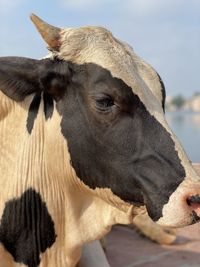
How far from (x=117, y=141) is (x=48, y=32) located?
22.2 inches

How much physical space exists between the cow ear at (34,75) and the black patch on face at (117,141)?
0.17ft

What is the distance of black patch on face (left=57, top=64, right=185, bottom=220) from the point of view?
82.8 inches

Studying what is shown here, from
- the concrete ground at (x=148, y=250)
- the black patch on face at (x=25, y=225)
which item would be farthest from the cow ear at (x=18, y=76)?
the concrete ground at (x=148, y=250)

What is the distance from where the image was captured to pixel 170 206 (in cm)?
205

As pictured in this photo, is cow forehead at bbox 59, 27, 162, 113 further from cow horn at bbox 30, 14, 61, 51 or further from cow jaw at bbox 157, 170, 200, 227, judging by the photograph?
cow jaw at bbox 157, 170, 200, 227

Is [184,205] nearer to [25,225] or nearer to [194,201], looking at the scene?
[194,201]

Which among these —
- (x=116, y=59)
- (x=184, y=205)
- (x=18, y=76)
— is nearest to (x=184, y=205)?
(x=184, y=205)

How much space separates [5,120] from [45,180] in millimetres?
361

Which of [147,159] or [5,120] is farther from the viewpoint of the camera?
[5,120]

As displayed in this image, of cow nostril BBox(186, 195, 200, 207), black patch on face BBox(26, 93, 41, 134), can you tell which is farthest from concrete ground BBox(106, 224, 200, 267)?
cow nostril BBox(186, 195, 200, 207)

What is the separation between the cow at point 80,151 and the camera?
2.12 metres

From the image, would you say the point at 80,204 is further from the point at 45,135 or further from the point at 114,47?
the point at 114,47

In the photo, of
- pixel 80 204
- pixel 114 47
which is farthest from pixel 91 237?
pixel 114 47

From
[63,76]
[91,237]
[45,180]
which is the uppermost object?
[63,76]
